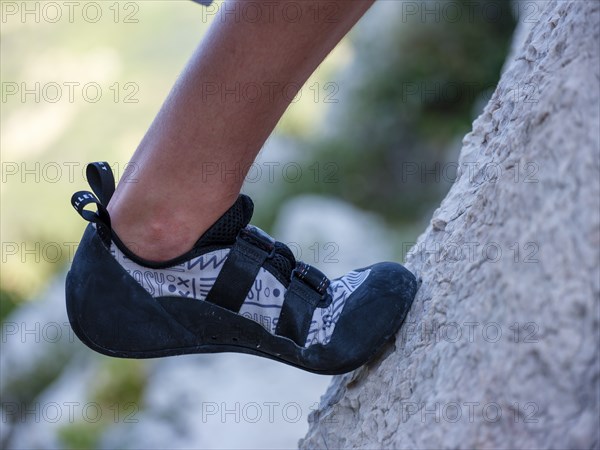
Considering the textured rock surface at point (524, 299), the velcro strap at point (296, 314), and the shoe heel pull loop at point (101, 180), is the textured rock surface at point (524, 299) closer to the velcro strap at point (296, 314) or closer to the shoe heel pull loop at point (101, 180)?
the velcro strap at point (296, 314)

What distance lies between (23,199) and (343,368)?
5185mm

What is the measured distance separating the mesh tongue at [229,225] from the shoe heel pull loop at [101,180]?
20cm

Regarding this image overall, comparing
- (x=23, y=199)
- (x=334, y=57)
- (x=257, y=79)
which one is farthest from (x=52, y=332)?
(x=257, y=79)

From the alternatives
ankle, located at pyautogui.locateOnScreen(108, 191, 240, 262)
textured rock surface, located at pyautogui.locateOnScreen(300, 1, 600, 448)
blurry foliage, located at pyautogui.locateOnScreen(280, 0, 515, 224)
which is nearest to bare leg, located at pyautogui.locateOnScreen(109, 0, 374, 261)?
ankle, located at pyautogui.locateOnScreen(108, 191, 240, 262)

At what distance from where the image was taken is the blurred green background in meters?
5.33

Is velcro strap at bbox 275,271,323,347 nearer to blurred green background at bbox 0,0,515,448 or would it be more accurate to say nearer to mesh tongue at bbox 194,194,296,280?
mesh tongue at bbox 194,194,296,280

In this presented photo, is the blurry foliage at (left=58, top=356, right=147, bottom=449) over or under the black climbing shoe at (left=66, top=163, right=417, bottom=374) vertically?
under

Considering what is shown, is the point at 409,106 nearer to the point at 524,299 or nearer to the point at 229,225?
the point at 229,225

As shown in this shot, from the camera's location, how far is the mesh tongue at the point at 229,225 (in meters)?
1.31

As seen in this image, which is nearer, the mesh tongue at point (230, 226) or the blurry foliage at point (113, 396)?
the mesh tongue at point (230, 226)

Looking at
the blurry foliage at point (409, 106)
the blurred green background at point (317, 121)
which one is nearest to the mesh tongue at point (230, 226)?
the blurred green background at point (317, 121)

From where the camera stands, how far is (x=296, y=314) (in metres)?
1.36

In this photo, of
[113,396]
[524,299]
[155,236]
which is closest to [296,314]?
[155,236]

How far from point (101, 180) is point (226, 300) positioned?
0.30 meters
